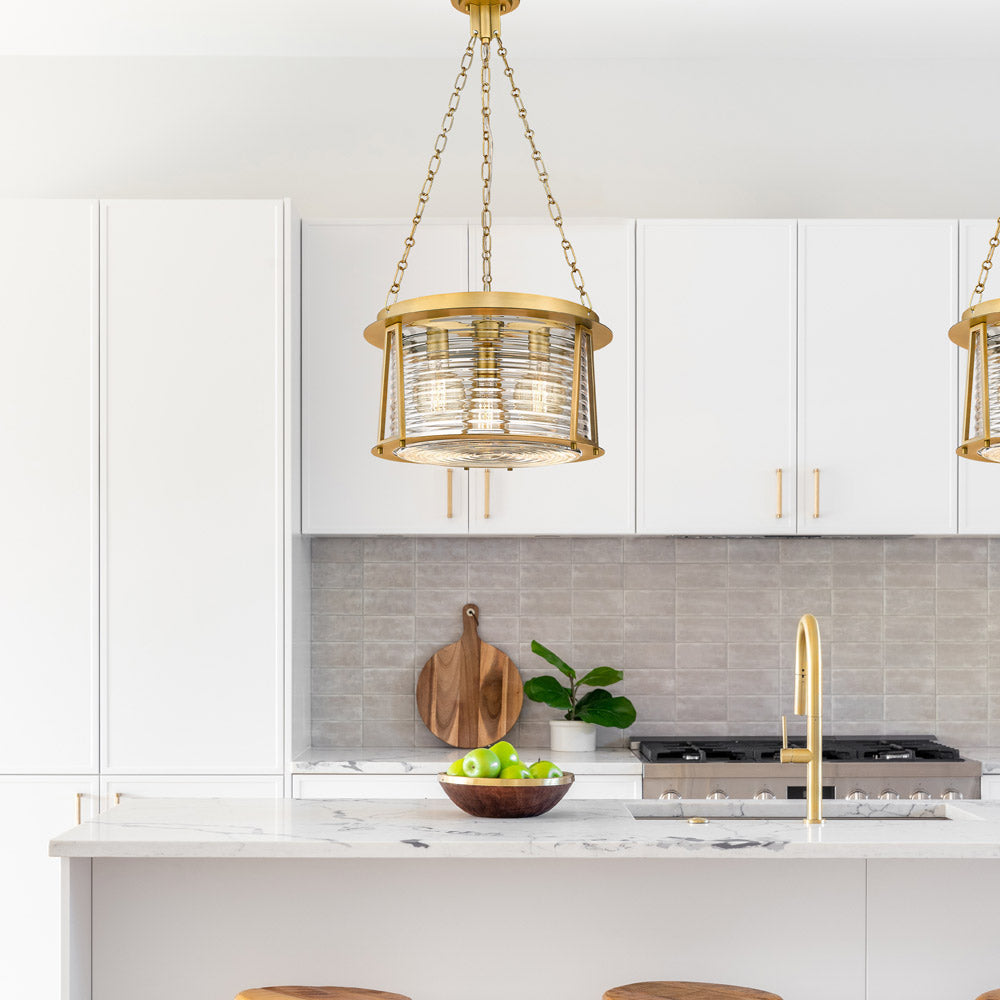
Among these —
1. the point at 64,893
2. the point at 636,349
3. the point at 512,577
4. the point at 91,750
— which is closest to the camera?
the point at 64,893

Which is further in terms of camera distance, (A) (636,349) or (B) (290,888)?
(A) (636,349)

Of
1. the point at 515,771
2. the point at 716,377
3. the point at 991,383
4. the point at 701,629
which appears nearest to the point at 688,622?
the point at 701,629

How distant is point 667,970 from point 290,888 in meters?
0.72

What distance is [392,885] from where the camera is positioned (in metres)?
2.06

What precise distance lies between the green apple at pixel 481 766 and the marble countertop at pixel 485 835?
0.30 ft

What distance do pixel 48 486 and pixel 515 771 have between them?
1794mm

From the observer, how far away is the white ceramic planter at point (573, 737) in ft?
11.3

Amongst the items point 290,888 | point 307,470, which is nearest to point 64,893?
point 290,888

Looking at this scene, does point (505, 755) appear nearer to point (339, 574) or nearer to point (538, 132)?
point (339, 574)

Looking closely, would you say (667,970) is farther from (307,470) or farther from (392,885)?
(307,470)

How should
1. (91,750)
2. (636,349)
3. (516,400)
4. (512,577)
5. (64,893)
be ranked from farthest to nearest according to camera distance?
(512,577), (636,349), (91,750), (64,893), (516,400)

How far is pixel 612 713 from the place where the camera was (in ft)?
11.2

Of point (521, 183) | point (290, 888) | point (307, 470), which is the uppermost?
point (521, 183)

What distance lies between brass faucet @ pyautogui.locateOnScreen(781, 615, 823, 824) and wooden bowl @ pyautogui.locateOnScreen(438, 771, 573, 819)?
0.46 metres
